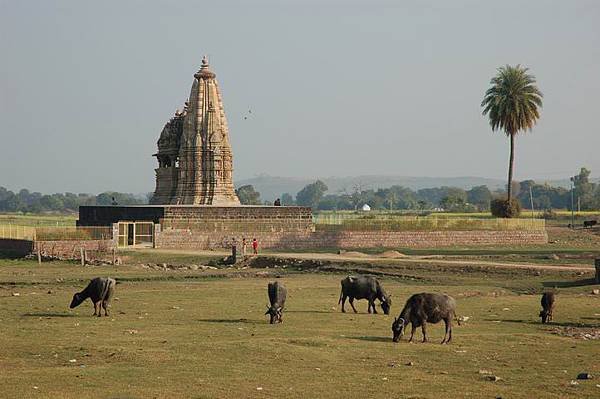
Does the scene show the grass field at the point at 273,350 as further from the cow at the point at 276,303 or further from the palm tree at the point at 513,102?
the palm tree at the point at 513,102

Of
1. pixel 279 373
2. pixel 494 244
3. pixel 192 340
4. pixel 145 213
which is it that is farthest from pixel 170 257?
pixel 279 373

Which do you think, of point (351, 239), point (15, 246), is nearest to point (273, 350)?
point (15, 246)

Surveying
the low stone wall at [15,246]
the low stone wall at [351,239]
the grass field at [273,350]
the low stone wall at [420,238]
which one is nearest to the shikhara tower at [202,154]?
the low stone wall at [351,239]

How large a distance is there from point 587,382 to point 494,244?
5790 cm

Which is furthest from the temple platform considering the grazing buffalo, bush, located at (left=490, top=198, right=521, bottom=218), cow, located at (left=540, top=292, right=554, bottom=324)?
the grazing buffalo

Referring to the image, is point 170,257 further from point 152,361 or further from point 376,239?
point 152,361

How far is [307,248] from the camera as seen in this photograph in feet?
234

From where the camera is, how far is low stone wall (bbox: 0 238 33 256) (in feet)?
202

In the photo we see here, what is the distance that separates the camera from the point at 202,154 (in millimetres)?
79375

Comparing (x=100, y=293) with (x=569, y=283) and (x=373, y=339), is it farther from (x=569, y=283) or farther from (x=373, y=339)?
(x=569, y=283)

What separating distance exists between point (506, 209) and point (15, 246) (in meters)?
48.3

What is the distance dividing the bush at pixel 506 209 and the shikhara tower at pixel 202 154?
28.1 m

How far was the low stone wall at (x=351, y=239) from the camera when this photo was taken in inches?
2729

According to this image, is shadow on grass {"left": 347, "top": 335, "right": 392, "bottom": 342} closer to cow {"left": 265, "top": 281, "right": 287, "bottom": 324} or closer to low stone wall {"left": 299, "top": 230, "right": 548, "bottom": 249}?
cow {"left": 265, "top": 281, "right": 287, "bottom": 324}
